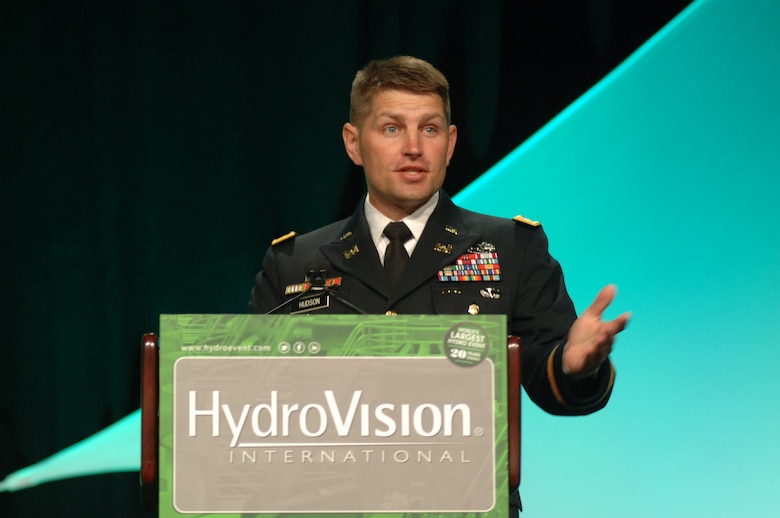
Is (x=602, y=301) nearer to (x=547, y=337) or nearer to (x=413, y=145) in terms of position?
(x=547, y=337)

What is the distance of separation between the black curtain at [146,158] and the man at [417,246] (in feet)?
4.54

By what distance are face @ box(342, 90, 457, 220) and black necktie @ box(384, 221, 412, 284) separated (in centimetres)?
5

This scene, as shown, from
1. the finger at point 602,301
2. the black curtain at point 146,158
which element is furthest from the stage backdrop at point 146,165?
the finger at point 602,301

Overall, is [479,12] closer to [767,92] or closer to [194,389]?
[767,92]

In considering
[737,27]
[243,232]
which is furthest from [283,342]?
[737,27]

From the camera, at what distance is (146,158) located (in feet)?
11.1

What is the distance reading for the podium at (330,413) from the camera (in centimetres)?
123

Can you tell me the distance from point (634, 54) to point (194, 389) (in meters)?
2.39

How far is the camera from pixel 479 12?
3.35 m

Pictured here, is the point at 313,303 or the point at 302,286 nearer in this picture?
the point at 313,303

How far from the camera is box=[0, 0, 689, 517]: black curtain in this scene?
11.1 ft

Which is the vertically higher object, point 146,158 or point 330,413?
point 146,158

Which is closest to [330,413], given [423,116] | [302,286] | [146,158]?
[302,286]

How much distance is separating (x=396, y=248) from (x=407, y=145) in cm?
18
